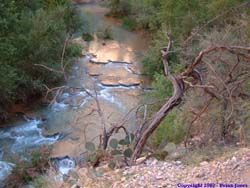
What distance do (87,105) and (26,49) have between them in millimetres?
2991

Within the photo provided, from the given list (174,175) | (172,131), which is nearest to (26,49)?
(172,131)

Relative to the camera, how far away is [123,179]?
604 cm

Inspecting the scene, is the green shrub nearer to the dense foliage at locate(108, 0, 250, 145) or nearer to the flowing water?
the dense foliage at locate(108, 0, 250, 145)

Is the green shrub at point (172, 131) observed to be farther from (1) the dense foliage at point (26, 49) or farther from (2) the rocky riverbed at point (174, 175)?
(1) the dense foliage at point (26, 49)

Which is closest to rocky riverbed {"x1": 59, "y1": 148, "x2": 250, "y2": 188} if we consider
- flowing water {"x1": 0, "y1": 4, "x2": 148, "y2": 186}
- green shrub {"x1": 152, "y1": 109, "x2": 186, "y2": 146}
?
flowing water {"x1": 0, "y1": 4, "x2": 148, "y2": 186}

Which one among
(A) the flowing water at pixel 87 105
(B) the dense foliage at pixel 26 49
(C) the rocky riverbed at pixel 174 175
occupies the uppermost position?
(C) the rocky riverbed at pixel 174 175

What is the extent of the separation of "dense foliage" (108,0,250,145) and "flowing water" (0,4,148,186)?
110 cm

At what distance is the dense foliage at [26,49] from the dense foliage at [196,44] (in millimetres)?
3430

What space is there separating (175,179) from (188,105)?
4.47 meters

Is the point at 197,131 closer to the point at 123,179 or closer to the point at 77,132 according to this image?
the point at 123,179

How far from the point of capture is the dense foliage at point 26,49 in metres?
14.8

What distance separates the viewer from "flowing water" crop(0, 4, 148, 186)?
13258 mm

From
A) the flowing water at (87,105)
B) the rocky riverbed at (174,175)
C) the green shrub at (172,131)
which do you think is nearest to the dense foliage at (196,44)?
the green shrub at (172,131)

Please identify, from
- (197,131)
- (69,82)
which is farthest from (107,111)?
(197,131)
